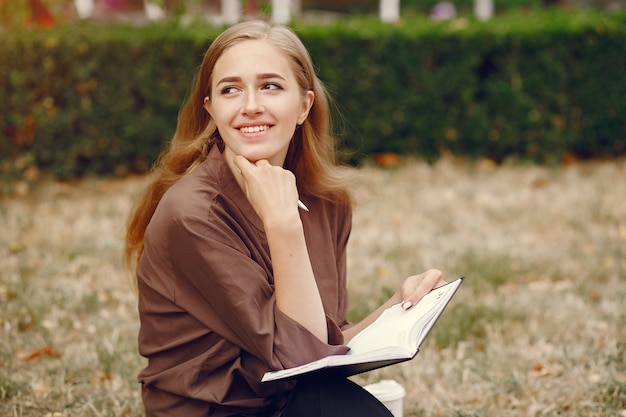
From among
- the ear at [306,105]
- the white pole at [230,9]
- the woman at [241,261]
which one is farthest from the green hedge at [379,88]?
the white pole at [230,9]

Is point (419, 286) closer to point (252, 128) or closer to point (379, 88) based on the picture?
point (252, 128)

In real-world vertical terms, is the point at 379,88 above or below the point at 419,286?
below

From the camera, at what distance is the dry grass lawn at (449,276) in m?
3.31

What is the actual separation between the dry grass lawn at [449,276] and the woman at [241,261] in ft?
2.40

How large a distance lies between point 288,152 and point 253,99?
0.43 m

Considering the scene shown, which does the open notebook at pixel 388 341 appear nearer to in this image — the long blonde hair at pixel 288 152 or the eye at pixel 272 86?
the long blonde hair at pixel 288 152

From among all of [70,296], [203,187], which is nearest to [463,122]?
[70,296]

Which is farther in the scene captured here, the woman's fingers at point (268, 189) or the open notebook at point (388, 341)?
the woman's fingers at point (268, 189)

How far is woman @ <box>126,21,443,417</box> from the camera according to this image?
219 cm

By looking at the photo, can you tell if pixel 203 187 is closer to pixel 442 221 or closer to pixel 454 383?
pixel 454 383

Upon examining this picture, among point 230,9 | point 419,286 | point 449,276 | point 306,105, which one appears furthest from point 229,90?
point 230,9

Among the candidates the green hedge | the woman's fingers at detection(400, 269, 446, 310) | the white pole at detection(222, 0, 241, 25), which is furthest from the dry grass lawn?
the white pole at detection(222, 0, 241, 25)

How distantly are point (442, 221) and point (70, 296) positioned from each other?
9.09 ft

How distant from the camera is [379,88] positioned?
24.1 feet
